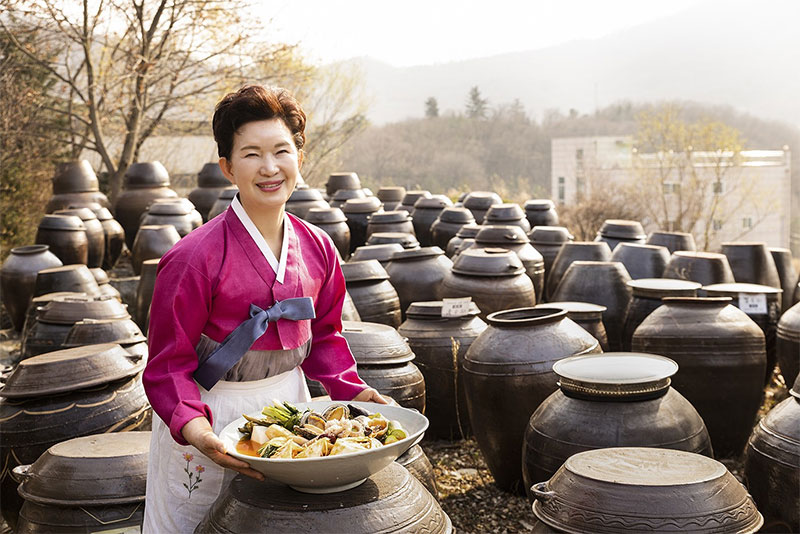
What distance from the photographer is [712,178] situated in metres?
22.0

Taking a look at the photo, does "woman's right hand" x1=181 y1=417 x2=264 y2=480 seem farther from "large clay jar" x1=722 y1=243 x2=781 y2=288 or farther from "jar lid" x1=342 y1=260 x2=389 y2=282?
"large clay jar" x1=722 y1=243 x2=781 y2=288

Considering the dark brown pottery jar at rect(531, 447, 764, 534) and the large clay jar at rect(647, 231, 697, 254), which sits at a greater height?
the dark brown pottery jar at rect(531, 447, 764, 534)

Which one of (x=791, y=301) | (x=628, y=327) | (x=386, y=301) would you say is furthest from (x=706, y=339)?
(x=791, y=301)

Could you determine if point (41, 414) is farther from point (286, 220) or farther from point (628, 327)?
point (628, 327)

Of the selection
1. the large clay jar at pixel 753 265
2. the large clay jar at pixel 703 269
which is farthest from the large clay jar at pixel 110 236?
the large clay jar at pixel 753 265

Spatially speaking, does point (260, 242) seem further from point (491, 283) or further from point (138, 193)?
point (138, 193)

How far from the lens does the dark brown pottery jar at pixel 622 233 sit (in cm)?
915

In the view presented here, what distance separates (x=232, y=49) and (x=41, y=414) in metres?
12.8

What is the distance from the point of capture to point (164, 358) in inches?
90.9

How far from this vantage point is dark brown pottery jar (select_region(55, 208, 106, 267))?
11.1 meters

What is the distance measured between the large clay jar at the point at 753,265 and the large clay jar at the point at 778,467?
3897 millimetres

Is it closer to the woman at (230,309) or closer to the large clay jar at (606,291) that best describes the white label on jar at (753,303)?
the large clay jar at (606,291)

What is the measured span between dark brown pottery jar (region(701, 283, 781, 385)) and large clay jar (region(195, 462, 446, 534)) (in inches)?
176

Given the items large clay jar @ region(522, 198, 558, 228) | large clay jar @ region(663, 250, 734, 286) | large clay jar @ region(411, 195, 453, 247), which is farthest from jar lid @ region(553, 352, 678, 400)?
large clay jar @ region(522, 198, 558, 228)
